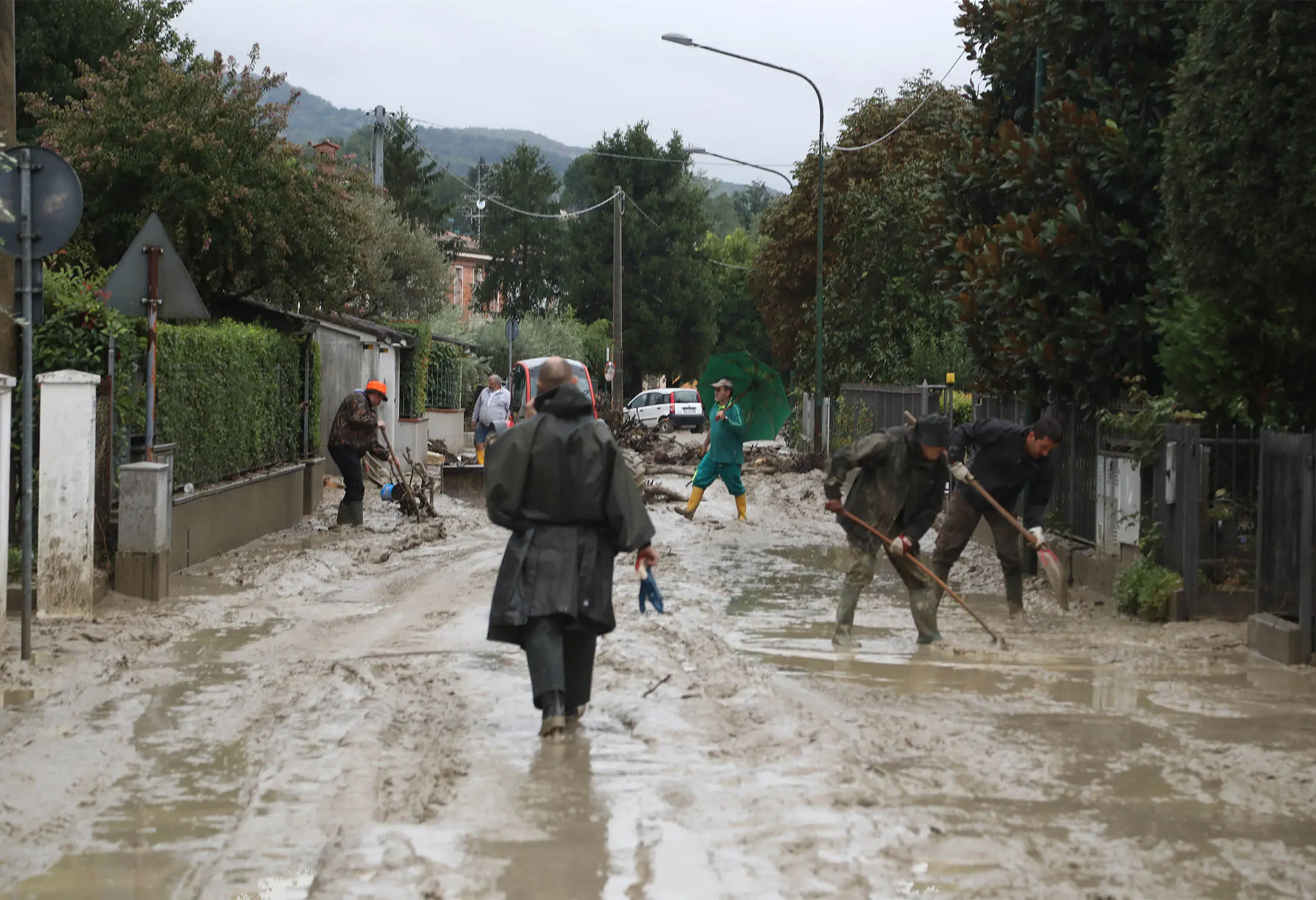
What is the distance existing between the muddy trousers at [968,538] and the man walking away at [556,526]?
490 cm

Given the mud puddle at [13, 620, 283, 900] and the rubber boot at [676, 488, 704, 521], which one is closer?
the mud puddle at [13, 620, 283, 900]

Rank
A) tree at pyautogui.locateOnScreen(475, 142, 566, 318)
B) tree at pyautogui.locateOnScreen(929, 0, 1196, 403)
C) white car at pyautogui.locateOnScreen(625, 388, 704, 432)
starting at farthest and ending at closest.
Answer: 1. tree at pyautogui.locateOnScreen(475, 142, 566, 318)
2. white car at pyautogui.locateOnScreen(625, 388, 704, 432)
3. tree at pyautogui.locateOnScreen(929, 0, 1196, 403)

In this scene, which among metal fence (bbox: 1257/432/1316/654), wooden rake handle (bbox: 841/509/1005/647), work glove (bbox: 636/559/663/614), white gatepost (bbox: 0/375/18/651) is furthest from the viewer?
wooden rake handle (bbox: 841/509/1005/647)

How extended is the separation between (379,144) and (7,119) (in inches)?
961

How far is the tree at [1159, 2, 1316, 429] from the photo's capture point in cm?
874

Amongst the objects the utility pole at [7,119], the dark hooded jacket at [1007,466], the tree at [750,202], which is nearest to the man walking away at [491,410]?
the utility pole at [7,119]

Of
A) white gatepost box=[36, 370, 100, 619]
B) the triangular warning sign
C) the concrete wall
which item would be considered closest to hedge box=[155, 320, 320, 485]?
the concrete wall

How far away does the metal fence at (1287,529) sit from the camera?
31.7 feet

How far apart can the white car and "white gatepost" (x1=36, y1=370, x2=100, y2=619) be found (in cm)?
4536

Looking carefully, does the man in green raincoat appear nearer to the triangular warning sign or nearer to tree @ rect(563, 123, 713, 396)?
the triangular warning sign

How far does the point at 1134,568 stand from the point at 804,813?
6.85 metres

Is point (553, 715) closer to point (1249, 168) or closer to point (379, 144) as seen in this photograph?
point (1249, 168)

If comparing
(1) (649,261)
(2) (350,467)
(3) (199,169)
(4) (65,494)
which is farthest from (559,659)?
(1) (649,261)

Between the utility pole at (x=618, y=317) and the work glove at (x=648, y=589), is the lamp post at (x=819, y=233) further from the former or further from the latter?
→ the work glove at (x=648, y=589)
